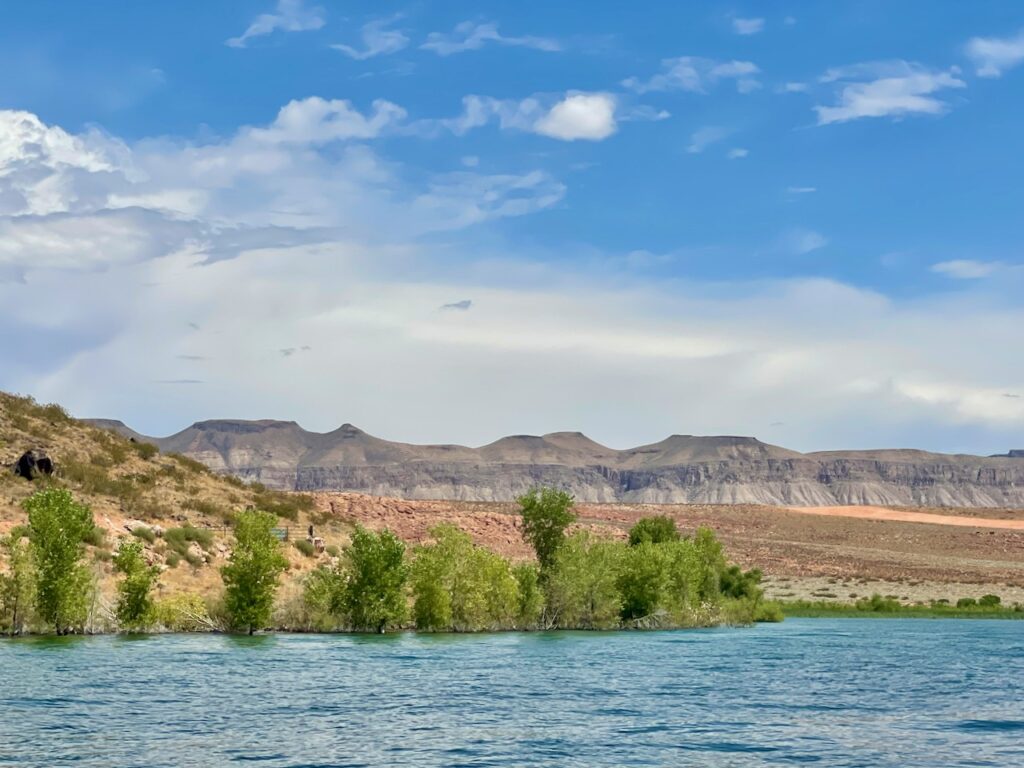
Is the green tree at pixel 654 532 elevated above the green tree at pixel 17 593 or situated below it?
above

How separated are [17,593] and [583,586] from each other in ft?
123

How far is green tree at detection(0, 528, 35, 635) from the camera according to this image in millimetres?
62500

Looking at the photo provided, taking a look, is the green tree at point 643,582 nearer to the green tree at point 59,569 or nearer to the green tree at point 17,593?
the green tree at point 59,569

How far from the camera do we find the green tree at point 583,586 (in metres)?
83.9

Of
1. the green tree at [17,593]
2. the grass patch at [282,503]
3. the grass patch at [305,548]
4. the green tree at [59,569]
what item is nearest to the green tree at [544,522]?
the grass patch at [305,548]

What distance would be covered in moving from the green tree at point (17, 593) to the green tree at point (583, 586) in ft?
115

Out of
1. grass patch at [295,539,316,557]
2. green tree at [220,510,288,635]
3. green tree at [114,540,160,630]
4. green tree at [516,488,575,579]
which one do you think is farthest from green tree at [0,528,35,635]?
green tree at [516,488,575,579]

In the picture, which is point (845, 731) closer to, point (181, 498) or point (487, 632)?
point (487, 632)

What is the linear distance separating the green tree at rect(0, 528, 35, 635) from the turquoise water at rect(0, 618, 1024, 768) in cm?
309

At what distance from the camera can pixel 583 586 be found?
8450 centimetres

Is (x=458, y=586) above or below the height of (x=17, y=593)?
below

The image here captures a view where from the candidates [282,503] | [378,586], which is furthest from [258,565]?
[282,503]

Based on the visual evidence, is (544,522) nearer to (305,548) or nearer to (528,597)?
(528,597)

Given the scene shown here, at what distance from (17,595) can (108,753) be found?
1235 inches
